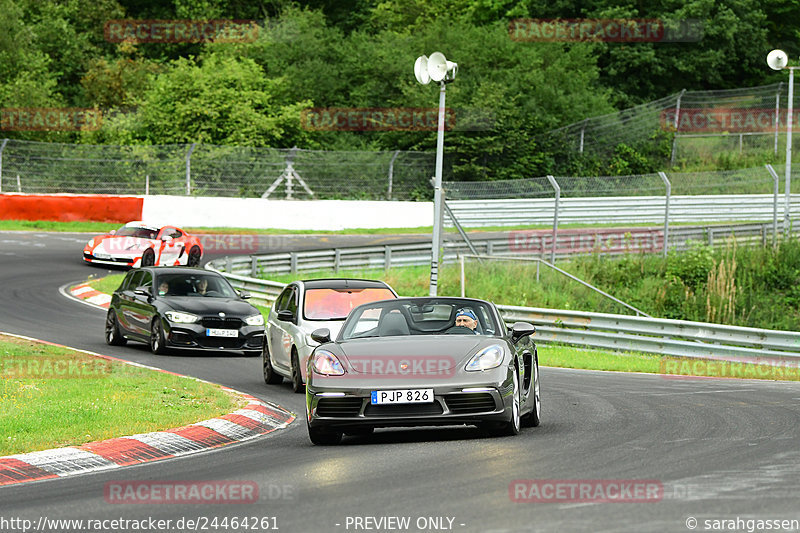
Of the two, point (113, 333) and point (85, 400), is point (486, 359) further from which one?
point (113, 333)

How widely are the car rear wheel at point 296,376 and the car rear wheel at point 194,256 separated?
18.8 meters

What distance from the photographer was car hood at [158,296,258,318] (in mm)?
20109

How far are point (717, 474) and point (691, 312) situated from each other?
62.8 feet

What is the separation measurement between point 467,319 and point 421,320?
45 centimetres

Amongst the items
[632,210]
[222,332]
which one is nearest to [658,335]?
[222,332]

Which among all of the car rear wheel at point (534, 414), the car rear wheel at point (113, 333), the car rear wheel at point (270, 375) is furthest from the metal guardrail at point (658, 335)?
the car rear wheel at point (534, 414)

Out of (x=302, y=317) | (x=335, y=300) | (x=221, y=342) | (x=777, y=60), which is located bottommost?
(x=221, y=342)

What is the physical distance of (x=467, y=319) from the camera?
11805 millimetres

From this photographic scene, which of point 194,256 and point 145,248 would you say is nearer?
point 145,248

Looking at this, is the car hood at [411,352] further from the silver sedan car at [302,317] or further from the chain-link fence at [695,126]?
the chain-link fence at [695,126]

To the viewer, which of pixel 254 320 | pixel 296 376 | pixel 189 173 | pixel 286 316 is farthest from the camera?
pixel 189 173

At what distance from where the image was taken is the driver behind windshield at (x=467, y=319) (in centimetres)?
1176

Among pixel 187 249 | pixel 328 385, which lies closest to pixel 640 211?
pixel 187 249

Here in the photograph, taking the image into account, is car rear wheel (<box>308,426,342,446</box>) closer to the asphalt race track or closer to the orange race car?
the asphalt race track
